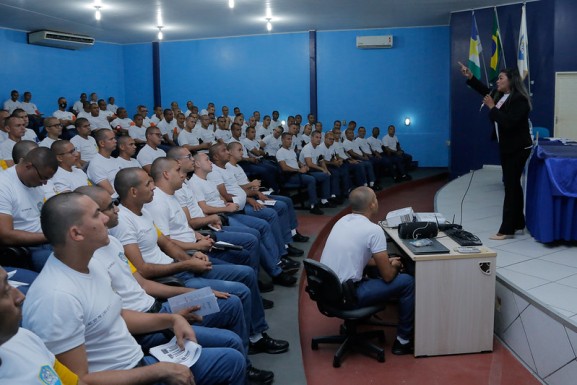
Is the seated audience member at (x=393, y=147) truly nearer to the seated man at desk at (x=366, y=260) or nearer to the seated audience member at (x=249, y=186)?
the seated audience member at (x=249, y=186)

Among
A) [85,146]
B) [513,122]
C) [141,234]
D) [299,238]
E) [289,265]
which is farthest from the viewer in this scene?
[85,146]

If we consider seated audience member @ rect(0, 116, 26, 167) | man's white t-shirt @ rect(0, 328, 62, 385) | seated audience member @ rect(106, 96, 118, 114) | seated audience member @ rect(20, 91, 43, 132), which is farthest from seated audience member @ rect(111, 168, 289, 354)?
seated audience member @ rect(106, 96, 118, 114)

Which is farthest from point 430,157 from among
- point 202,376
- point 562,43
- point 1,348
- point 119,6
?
point 1,348

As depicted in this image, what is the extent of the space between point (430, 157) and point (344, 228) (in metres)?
8.24

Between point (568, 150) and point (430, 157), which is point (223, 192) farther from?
point (430, 157)

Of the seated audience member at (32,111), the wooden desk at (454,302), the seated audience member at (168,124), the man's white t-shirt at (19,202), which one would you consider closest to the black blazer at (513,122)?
the wooden desk at (454,302)

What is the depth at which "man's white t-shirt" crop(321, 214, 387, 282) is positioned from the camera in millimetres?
2996

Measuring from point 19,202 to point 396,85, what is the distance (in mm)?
9000

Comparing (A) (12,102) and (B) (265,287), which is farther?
(A) (12,102)

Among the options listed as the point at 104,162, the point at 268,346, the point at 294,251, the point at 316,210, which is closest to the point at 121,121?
the point at 316,210

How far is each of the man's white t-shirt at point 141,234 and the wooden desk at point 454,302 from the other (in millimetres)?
1482

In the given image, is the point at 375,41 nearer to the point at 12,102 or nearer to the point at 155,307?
the point at 12,102

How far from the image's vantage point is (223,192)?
4.70 metres

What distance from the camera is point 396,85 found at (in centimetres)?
1084
